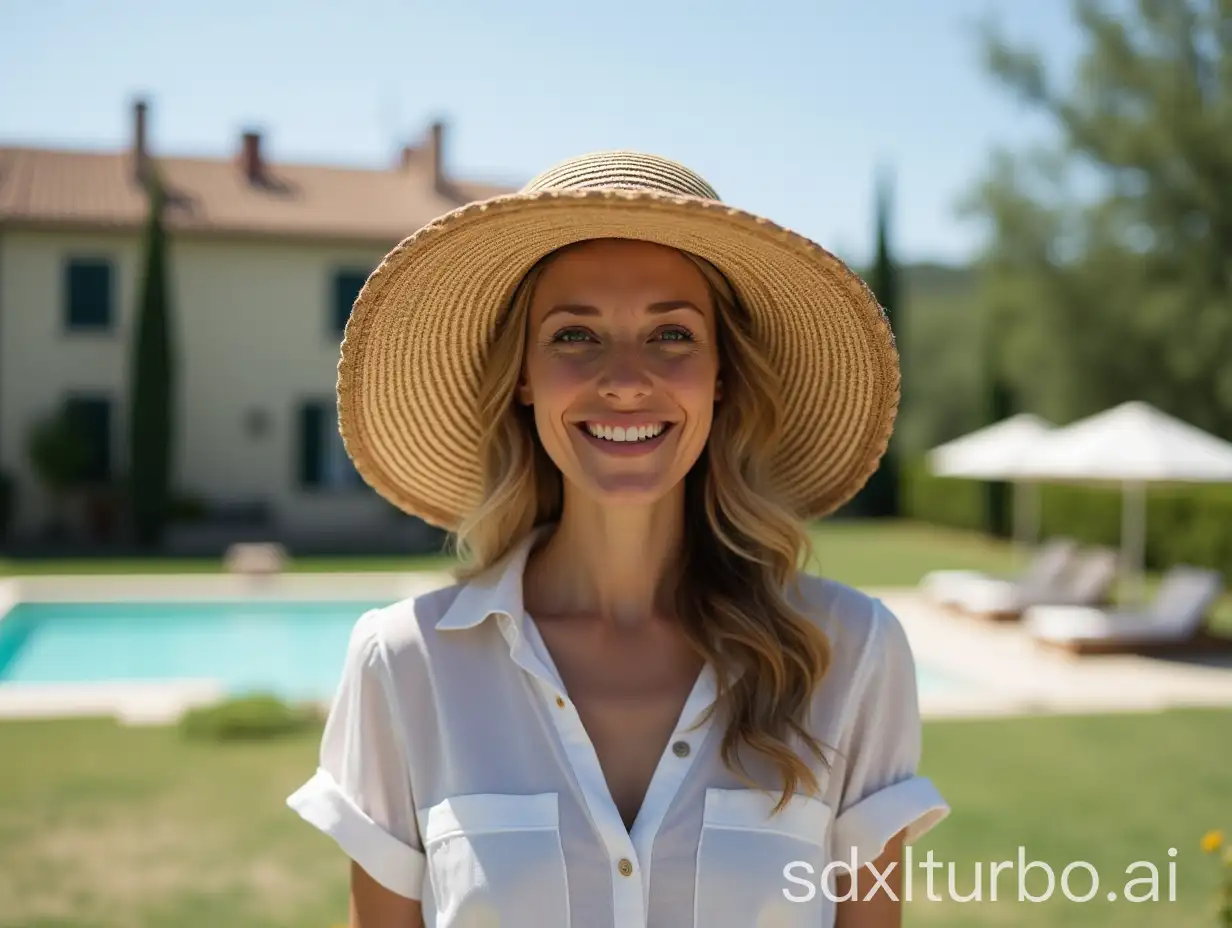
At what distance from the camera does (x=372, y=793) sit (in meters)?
1.86

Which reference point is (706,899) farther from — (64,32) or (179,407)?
(179,407)

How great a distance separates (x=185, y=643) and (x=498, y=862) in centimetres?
1113

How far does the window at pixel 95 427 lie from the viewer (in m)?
19.7

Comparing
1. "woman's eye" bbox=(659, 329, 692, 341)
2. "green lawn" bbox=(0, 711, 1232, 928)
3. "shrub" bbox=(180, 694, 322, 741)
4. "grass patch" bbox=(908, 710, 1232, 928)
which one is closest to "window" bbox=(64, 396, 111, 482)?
"green lawn" bbox=(0, 711, 1232, 928)

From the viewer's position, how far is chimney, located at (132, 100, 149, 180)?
71.5 ft

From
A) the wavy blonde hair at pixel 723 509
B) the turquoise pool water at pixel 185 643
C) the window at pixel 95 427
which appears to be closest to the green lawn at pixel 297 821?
the turquoise pool water at pixel 185 643

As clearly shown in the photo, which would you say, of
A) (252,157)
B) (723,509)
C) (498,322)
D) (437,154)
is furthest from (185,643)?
(437,154)

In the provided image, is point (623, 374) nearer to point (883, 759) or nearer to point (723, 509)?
point (723, 509)

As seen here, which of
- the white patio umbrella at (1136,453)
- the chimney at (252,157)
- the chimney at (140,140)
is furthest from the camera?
the chimney at (252,157)

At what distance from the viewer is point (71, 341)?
793 inches

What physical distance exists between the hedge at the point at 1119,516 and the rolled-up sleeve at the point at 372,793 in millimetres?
15242

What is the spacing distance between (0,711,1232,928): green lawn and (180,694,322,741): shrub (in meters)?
0.18

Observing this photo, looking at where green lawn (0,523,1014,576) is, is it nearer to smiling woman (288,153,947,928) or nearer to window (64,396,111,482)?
window (64,396,111,482)

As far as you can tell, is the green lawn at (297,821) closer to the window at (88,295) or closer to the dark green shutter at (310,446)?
the dark green shutter at (310,446)
